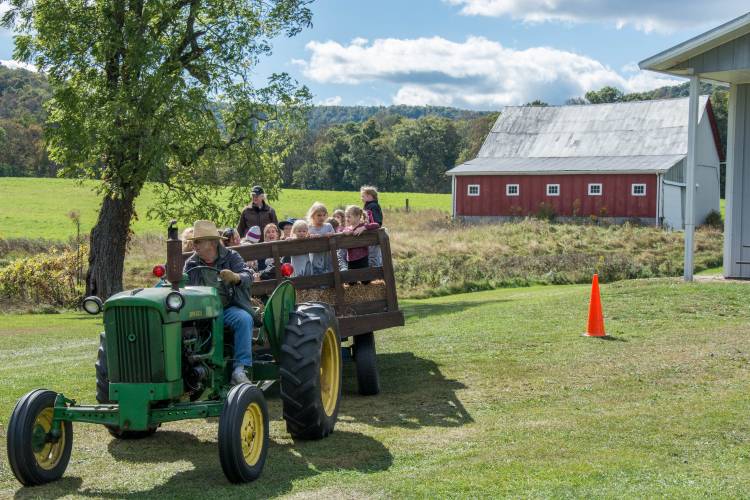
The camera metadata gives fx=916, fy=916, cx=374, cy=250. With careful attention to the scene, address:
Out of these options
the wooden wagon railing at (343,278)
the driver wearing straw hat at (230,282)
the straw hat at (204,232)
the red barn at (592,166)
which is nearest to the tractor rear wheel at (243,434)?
the driver wearing straw hat at (230,282)

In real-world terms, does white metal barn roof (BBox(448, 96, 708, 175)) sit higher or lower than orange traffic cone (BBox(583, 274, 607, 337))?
higher

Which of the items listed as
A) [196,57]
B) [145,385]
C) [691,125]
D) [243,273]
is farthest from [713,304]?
[196,57]

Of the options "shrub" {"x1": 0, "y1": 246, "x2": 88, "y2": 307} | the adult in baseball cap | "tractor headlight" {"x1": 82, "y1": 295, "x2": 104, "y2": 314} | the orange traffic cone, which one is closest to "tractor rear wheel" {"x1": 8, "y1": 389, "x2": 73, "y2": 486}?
"tractor headlight" {"x1": 82, "y1": 295, "x2": 104, "y2": 314}

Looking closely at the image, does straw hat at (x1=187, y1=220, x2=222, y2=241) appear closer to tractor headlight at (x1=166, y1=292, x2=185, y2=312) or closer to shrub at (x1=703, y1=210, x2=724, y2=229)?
tractor headlight at (x1=166, y1=292, x2=185, y2=312)

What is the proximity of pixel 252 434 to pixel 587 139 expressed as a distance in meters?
43.9

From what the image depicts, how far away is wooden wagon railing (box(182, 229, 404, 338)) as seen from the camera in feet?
31.8

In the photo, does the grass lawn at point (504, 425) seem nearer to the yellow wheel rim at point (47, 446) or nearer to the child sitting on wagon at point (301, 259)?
the yellow wheel rim at point (47, 446)

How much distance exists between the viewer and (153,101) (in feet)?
72.3

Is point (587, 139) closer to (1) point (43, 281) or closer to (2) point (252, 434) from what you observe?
(1) point (43, 281)

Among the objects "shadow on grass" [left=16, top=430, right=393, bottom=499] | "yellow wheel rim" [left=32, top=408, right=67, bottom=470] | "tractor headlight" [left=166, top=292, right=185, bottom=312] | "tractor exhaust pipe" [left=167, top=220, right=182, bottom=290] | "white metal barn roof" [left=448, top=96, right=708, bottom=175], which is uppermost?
"white metal barn roof" [left=448, top=96, right=708, bottom=175]

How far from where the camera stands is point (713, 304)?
15656 millimetres

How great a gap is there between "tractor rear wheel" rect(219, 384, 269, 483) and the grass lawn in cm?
12

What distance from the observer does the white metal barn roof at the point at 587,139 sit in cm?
4531

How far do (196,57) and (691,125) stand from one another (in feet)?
42.0
